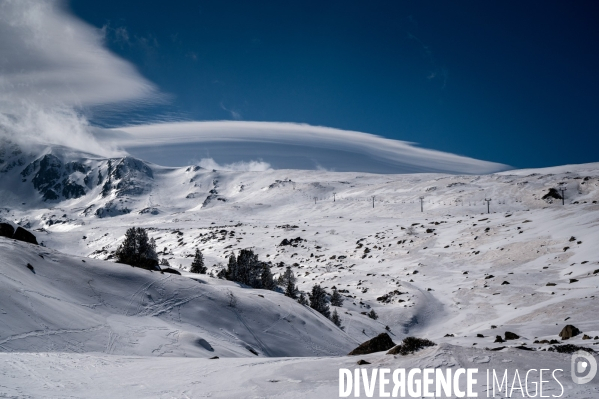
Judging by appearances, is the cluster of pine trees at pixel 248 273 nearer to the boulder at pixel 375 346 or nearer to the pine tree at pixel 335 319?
the pine tree at pixel 335 319

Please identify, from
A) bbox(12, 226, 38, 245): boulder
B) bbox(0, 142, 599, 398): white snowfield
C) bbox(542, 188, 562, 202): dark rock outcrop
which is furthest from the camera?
bbox(542, 188, 562, 202): dark rock outcrop

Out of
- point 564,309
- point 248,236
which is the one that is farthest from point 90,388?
point 248,236

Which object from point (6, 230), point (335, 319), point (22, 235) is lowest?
point (335, 319)

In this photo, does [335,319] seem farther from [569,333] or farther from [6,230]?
[6,230]

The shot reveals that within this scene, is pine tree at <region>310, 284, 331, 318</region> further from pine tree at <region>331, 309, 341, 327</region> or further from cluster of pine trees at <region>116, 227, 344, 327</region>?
pine tree at <region>331, 309, 341, 327</region>

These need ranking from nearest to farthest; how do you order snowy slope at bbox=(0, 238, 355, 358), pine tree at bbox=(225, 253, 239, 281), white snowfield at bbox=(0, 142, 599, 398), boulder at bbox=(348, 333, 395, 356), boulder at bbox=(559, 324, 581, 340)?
1. white snowfield at bbox=(0, 142, 599, 398)
2. boulder at bbox=(348, 333, 395, 356)
3. snowy slope at bbox=(0, 238, 355, 358)
4. boulder at bbox=(559, 324, 581, 340)
5. pine tree at bbox=(225, 253, 239, 281)

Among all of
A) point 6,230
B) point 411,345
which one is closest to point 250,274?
point 6,230

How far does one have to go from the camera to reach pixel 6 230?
94.0ft

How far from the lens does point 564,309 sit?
28.6 meters

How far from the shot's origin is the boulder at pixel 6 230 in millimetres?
28172

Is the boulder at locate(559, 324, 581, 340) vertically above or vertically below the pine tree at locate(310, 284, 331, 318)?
above

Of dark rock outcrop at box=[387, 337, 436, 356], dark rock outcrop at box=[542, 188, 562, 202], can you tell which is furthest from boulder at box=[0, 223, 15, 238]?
dark rock outcrop at box=[542, 188, 562, 202]

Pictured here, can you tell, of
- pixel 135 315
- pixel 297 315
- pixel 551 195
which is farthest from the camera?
pixel 551 195

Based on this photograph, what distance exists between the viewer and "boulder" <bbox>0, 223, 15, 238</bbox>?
1109 inches
